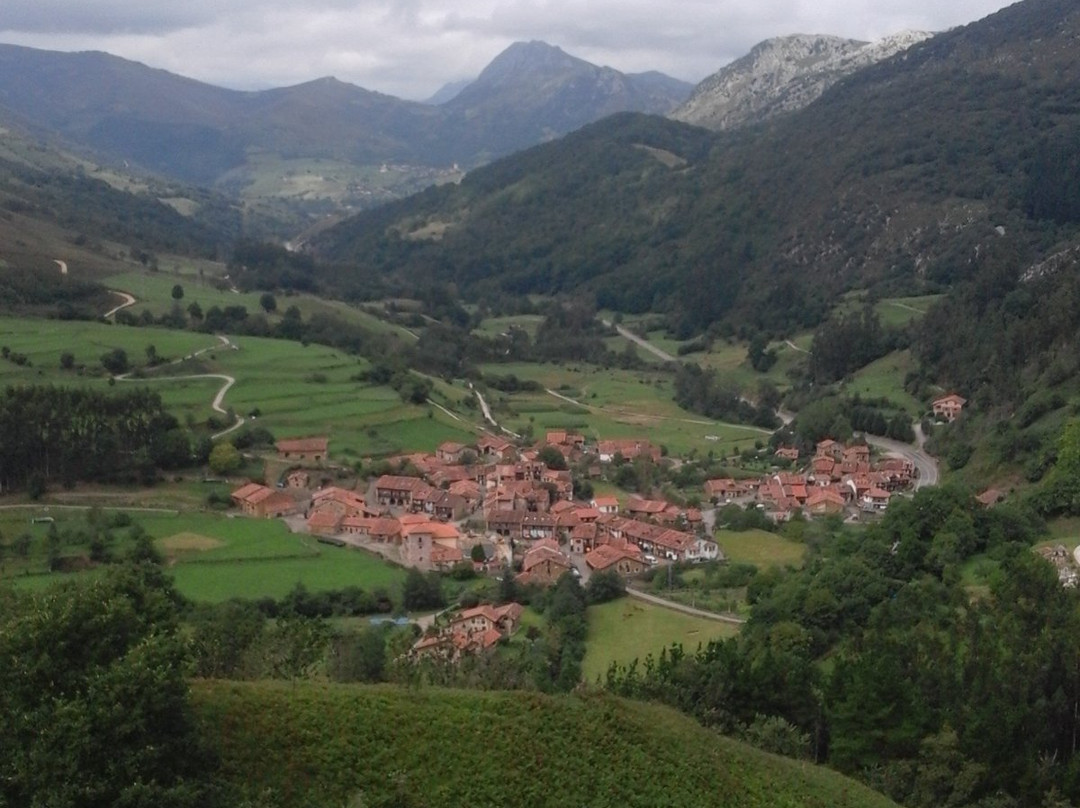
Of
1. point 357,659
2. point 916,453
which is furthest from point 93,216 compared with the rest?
point 357,659

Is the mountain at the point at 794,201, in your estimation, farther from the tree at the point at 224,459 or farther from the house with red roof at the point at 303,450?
the tree at the point at 224,459

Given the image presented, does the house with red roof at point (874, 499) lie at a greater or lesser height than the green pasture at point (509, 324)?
lesser

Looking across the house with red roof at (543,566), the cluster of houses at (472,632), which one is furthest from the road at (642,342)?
the cluster of houses at (472,632)

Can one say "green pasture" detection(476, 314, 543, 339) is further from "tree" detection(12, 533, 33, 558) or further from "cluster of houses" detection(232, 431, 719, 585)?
"tree" detection(12, 533, 33, 558)

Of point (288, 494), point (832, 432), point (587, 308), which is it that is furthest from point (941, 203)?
point (288, 494)

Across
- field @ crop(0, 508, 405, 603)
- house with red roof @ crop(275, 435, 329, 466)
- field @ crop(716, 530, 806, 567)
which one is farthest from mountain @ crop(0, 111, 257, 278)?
field @ crop(716, 530, 806, 567)
